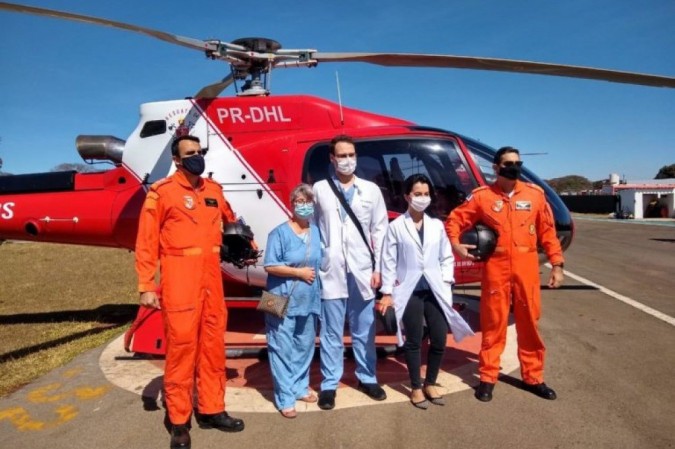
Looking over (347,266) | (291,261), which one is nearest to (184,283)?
(291,261)

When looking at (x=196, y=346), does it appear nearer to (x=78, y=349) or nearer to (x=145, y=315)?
(x=145, y=315)

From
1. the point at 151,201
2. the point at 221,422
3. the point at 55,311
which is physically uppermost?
the point at 151,201

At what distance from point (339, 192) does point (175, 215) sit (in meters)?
1.34

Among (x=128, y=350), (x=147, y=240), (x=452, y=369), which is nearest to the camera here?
(x=147, y=240)

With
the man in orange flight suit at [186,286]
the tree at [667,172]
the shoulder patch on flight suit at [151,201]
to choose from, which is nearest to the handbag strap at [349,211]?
the man in orange flight suit at [186,286]

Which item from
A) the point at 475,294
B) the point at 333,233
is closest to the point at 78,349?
the point at 333,233

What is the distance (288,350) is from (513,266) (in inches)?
79.1

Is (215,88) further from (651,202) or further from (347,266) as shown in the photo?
(651,202)

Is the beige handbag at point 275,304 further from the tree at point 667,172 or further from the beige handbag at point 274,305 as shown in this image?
the tree at point 667,172

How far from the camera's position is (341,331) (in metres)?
3.98

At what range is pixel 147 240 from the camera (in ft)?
11.4

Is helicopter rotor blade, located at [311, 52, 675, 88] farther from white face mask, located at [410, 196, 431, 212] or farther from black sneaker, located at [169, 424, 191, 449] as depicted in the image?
black sneaker, located at [169, 424, 191, 449]

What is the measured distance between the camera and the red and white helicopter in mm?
5418

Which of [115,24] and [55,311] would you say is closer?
[115,24]
